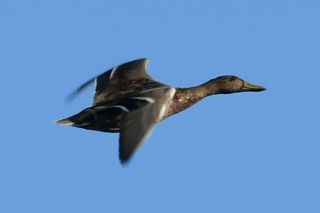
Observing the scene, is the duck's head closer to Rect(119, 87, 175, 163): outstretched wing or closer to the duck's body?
the duck's body

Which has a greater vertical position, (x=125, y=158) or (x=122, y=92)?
(x=122, y=92)

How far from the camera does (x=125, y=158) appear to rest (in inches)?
586

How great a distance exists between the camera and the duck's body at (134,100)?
15938 mm

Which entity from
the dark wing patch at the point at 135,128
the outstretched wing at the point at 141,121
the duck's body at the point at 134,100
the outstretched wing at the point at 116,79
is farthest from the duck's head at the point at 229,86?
the dark wing patch at the point at 135,128

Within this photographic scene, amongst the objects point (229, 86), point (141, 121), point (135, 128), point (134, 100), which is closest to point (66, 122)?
point (134, 100)

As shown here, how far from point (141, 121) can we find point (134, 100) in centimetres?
137

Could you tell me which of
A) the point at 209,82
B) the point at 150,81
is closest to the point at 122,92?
the point at 150,81

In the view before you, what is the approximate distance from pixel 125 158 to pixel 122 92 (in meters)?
5.06

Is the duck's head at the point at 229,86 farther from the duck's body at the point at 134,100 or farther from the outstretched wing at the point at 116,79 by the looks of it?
the outstretched wing at the point at 116,79

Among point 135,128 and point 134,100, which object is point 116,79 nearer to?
point 134,100

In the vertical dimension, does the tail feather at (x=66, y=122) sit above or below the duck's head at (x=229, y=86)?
below

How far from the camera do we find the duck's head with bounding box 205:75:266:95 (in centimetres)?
2061

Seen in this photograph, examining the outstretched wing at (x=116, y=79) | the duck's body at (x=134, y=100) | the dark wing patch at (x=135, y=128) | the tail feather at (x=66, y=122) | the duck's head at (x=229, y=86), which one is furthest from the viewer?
the duck's head at (x=229, y=86)

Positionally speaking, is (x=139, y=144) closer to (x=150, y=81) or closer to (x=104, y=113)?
(x=104, y=113)
